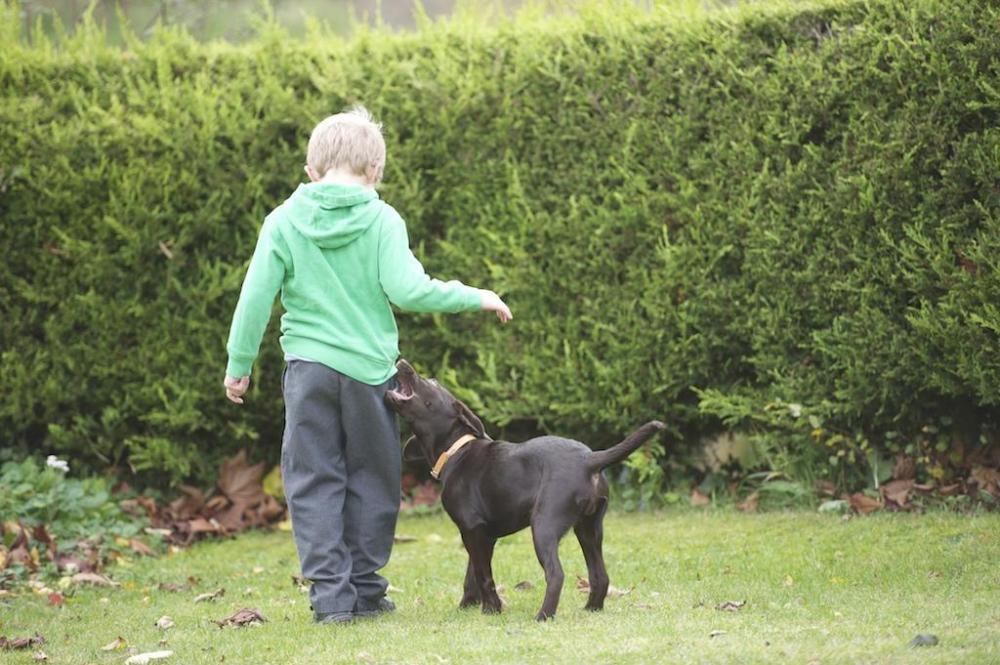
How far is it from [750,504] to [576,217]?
2.00m

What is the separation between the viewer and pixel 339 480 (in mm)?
5336

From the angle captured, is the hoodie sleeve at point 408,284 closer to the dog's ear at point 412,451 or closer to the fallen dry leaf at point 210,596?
the dog's ear at point 412,451

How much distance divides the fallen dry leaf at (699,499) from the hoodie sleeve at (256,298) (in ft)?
11.6

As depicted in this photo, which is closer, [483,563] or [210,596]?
[483,563]

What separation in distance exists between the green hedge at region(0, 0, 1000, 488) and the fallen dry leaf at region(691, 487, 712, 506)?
12.7 inches

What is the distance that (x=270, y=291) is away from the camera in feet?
17.2

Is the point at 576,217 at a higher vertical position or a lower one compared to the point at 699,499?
higher

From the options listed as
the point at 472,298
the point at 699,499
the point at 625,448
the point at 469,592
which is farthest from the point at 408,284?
the point at 699,499

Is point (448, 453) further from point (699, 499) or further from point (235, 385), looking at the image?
point (699, 499)

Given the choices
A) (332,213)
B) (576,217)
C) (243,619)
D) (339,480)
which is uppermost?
(576,217)

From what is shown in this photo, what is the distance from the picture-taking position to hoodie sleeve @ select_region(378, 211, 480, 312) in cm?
507

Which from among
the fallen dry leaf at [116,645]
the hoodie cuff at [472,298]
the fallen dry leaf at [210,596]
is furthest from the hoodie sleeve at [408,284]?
the fallen dry leaf at [210,596]

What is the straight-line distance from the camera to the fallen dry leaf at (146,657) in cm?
477

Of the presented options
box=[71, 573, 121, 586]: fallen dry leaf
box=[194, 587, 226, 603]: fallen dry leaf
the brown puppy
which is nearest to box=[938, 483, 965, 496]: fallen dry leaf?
the brown puppy
